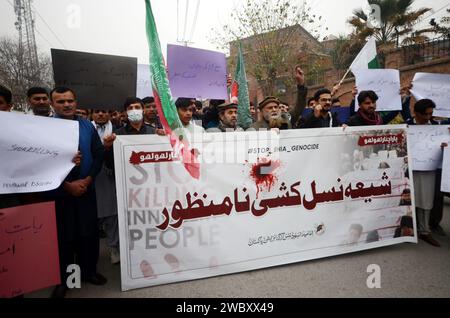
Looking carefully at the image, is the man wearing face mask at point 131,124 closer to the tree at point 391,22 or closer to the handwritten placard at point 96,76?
the handwritten placard at point 96,76

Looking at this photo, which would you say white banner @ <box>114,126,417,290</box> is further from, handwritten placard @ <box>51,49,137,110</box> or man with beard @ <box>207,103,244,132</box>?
handwritten placard @ <box>51,49,137,110</box>

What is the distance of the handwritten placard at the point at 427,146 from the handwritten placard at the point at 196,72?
2368 mm

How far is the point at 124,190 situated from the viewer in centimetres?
267

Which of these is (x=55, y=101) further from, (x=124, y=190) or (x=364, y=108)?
(x=364, y=108)

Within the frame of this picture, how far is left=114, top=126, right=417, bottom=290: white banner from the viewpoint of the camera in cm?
271

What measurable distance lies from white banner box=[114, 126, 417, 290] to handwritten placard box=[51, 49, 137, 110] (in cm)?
70

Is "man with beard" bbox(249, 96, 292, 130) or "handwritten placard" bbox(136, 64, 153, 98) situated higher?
"handwritten placard" bbox(136, 64, 153, 98)

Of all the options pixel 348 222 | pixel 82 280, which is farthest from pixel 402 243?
pixel 82 280

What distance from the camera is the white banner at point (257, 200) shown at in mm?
2705

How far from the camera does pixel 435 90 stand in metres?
4.13

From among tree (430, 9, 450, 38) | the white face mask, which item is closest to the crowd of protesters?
the white face mask

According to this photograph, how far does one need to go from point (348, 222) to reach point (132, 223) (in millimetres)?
2182

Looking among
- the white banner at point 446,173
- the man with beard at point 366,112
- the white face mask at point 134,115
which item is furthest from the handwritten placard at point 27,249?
the white banner at point 446,173

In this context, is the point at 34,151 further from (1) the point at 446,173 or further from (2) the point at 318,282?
(1) the point at 446,173
